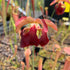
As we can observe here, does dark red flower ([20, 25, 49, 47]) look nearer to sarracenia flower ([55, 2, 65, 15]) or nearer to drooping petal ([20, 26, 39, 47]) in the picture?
drooping petal ([20, 26, 39, 47])

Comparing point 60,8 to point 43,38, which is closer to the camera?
point 43,38

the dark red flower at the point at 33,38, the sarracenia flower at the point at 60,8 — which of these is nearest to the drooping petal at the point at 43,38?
the dark red flower at the point at 33,38

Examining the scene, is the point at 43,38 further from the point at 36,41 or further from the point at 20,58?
the point at 20,58

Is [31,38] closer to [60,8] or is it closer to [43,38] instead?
[43,38]

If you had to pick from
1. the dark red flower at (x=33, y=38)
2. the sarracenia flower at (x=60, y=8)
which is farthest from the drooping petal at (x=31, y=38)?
the sarracenia flower at (x=60, y=8)

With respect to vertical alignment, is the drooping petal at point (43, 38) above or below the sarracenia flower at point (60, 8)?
below

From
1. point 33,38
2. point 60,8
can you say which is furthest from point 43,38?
point 60,8

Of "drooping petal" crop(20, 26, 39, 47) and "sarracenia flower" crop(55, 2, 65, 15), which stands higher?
"sarracenia flower" crop(55, 2, 65, 15)

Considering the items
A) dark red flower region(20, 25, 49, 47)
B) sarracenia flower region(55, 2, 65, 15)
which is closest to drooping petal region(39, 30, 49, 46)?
dark red flower region(20, 25, 49, 47)

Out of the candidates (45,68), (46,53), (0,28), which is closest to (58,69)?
(45,68)

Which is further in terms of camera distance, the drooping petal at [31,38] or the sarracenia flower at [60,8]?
the sarracenia flower at [60,8]

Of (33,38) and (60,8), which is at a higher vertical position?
(60,8)

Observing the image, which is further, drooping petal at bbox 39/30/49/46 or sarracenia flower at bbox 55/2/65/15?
sarracenia flower at bbox 55/2/65/15

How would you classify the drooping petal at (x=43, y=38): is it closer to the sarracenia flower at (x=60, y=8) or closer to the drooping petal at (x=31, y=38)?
the drooping petal at (x=31, y=38)
